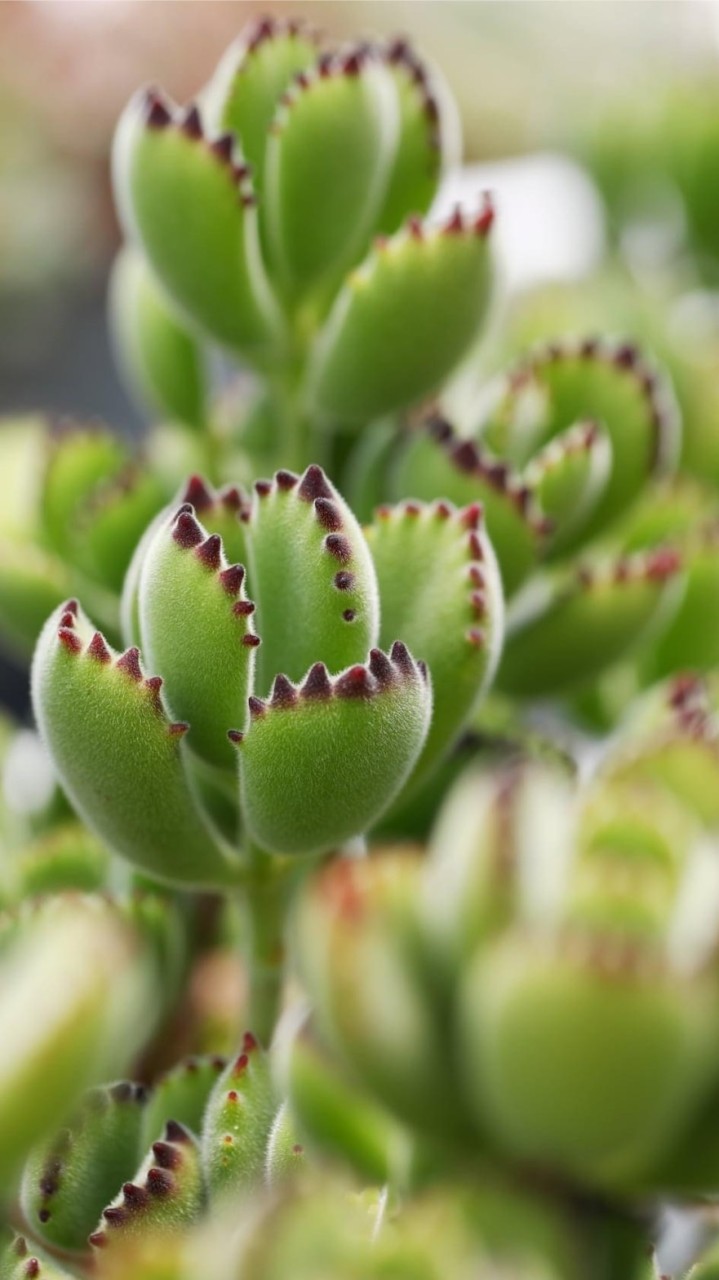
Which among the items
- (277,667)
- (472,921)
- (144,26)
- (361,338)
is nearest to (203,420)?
(361,338)

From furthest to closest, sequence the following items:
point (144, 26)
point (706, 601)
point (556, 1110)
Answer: point (144, 26)
point (706, 601)
point (556, 1110)

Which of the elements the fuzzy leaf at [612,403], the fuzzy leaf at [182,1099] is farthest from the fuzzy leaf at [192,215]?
the fuzzy leaf at [182,1099]

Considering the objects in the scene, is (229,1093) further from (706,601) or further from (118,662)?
(706,601)

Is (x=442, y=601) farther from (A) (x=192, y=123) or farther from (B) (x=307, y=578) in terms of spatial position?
(A) (x=192, y=123)

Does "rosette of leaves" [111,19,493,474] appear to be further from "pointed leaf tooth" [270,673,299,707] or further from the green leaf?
"pointed leaf tooth" [270,673,299,707]

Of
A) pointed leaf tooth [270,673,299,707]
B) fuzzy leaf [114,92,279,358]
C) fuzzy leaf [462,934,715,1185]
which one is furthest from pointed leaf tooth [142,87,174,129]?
fuzzy leaf [462,934,715,1185]
